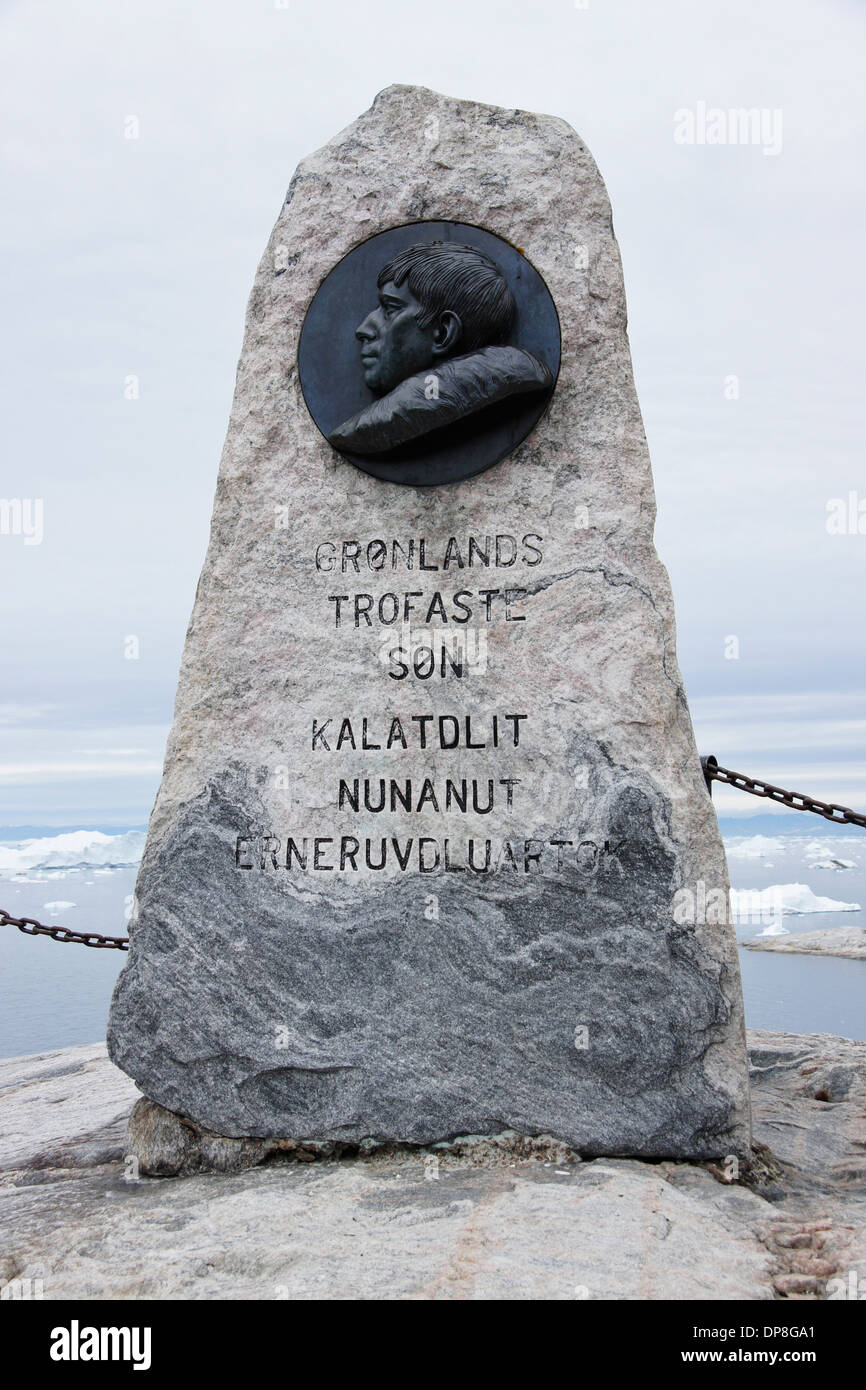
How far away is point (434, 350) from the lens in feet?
13.3

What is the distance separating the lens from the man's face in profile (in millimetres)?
4043

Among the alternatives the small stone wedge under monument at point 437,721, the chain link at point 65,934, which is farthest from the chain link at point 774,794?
the chain link at point 65,934

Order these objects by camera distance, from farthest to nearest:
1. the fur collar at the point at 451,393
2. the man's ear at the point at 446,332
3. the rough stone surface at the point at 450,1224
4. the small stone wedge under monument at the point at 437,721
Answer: the man's ear at the point at 446,332, the fur collar at the point at 451,393, the small stone wedge under monument at the point at 437,721, the rough stone surface at the point at 450,1224

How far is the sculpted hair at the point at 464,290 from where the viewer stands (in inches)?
156

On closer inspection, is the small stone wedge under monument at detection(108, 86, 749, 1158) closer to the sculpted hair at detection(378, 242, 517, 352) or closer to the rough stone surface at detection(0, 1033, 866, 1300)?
the sculpted hair at detection(378, 242, 517, 352)

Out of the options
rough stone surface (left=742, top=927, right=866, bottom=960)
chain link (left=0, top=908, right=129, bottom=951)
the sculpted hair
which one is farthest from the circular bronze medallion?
rough stone surface (left=742, top=927, right=866, bottom=960)

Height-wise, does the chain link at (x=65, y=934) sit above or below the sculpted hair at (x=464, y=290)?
below

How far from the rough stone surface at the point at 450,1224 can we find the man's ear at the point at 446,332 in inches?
107

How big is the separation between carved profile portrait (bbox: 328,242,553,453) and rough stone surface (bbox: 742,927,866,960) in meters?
5.89

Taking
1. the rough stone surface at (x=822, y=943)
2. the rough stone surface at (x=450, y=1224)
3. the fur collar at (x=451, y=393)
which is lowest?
the rough stone surface at (x=822, y=943)

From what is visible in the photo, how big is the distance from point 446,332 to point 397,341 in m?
0.18

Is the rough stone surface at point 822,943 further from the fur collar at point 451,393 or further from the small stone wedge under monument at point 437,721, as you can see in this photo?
the fur collar at point 451,393
